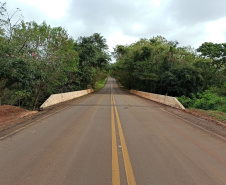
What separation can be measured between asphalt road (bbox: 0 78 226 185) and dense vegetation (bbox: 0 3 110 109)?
7.02 metres

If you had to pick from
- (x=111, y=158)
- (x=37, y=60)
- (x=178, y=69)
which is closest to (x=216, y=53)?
(x=178, y=69)

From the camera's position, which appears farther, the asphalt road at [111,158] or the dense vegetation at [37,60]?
the dense vegetation at [37,60]

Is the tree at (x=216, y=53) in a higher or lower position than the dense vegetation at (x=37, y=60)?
higher

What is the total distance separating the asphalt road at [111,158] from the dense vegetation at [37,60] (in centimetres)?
702

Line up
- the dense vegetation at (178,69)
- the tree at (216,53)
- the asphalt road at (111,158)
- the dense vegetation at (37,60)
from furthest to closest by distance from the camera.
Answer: the tree at (216,53)
the dense vegetation at (178,69)
the dense vegetation at (37,60)
the asphalt road at (111,158)

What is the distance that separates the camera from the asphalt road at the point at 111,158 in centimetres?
363

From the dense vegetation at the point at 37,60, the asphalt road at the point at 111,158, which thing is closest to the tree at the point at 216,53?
the dense vegetation at the point at 37,60

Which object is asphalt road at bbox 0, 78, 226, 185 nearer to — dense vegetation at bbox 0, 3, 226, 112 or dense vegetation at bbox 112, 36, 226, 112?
dense vegetation at bbox 0, 3, 226, 112

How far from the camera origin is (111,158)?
4.63 metres

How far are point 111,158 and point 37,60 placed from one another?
12.3m

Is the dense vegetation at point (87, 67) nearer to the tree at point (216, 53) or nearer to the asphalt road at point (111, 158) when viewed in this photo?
the tree at point (216, 53)

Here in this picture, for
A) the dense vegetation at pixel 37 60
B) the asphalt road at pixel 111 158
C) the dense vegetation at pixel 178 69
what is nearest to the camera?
the asphalt road at pixel 111 158

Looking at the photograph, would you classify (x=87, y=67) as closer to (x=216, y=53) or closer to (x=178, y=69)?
(x=178, y=69)

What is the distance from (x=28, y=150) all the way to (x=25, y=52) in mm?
10515
